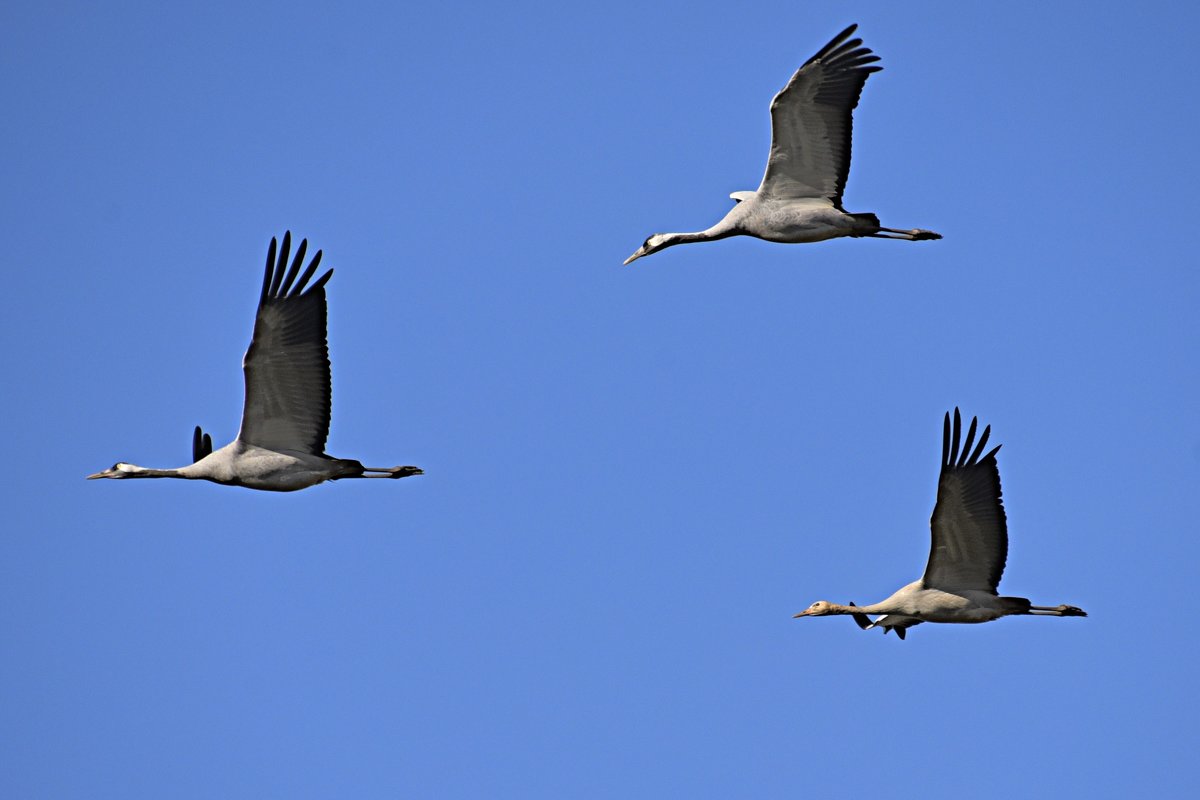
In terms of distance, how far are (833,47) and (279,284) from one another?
26.1ft

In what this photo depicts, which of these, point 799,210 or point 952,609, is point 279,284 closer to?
point 799,210

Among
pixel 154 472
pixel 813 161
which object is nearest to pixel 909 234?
pixel 813 161

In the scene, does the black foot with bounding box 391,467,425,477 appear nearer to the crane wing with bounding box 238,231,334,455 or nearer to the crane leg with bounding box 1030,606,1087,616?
the crane wing with bounding box 238,231,334,455

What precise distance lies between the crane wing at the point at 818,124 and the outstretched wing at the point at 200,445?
8514mm

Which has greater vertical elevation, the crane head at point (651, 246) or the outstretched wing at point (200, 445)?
the crane head at point (651, 246)

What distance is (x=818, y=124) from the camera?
95.1ft

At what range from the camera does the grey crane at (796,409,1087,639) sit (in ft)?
91.6

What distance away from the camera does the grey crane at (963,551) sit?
27.9m

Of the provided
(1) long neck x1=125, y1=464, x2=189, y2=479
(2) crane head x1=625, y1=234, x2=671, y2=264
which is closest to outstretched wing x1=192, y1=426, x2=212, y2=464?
(1) long neck x1=125, y1=464, x2=189, y2=479

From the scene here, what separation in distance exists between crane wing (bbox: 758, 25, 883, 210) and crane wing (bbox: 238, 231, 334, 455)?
21.1 feet

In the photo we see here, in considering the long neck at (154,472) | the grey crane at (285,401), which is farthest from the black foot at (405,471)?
the long neck at (154,472)

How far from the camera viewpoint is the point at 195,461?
29.9 metres

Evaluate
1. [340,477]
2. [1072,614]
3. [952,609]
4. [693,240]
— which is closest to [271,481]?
[340,477]

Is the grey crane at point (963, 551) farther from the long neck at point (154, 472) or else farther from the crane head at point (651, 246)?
the long neck at point (154, 472)
